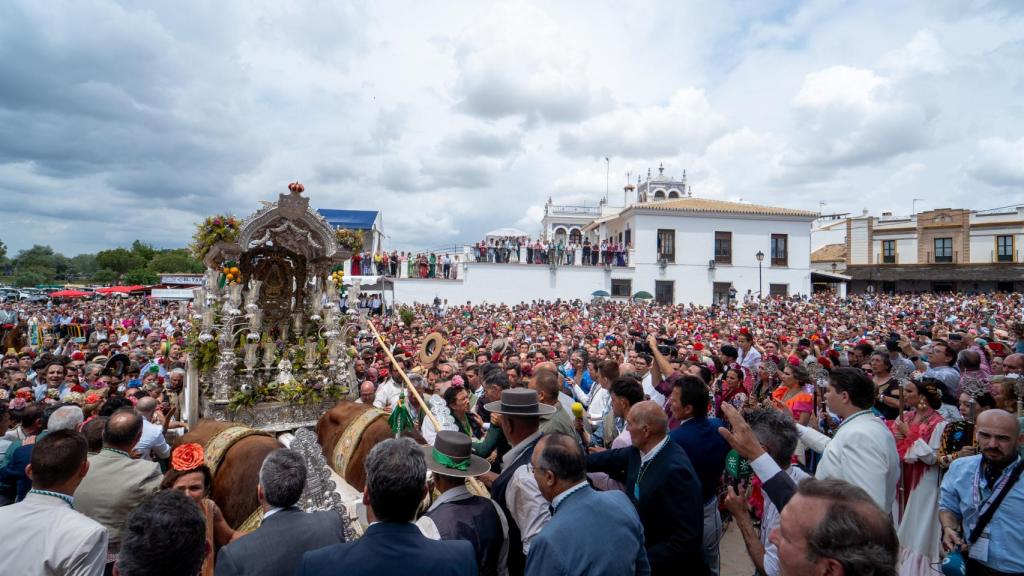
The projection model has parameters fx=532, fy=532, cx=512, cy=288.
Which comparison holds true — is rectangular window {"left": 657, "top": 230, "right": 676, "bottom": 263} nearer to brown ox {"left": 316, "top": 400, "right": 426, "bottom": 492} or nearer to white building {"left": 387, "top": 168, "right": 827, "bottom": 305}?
white building {"left": 387, "top": 168, "right": 827, "bottom": 305}

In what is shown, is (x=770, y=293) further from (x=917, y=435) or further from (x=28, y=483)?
(x=28, y=483)

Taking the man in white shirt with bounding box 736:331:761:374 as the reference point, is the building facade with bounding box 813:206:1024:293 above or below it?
above

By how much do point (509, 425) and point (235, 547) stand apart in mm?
1772

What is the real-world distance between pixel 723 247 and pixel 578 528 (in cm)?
3434

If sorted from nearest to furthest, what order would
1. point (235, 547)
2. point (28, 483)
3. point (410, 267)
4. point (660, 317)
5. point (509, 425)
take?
1. point (235, 547)
2. point (509, 425)
3. point (28, 483)
4. point (660, 317)
5. point (410, 267)

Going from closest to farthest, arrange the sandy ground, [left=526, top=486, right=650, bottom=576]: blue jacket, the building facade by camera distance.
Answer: [left=526, top=486, right=650, bottom=576]: blue jacket → the sandy ground → the building facade

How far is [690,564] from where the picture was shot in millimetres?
3184

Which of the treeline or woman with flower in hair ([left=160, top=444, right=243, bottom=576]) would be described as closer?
woman with flower in hair ([left=160, top=444, right=243, bottom=576])

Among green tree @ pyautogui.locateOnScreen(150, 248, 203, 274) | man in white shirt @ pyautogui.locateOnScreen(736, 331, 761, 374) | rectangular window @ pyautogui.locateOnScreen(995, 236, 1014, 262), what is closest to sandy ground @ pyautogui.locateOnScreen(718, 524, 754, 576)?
man in white shirt @ pyautogui.locateOnScreen(736, 331, 761, 374)

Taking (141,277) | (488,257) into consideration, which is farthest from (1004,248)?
(141,277)

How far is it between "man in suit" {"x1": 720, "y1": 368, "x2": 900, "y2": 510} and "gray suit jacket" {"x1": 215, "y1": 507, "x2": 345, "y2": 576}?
86.3 inches

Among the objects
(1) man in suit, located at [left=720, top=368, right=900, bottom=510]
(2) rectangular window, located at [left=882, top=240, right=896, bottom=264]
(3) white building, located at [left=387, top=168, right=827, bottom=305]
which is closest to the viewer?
(1) man in suit, located at [left=720, top=368, right=900, bottom=510]

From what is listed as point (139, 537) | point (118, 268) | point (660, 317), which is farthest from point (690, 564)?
point (118, 268)

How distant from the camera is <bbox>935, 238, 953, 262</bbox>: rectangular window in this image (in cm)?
4353
